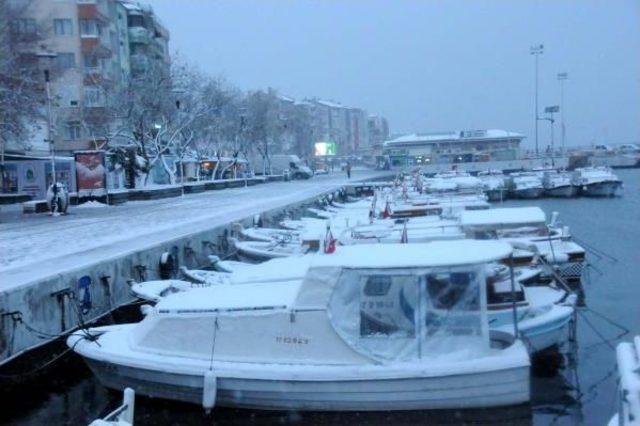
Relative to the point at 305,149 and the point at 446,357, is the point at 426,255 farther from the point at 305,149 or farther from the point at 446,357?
the point at 305,149

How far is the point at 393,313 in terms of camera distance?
981cm

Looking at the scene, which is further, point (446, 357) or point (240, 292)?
point (240, 292)

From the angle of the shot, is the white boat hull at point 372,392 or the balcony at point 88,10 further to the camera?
the balcony at point 88,10

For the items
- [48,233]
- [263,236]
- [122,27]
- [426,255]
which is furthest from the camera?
[122,27]

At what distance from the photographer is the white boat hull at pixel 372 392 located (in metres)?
9.50

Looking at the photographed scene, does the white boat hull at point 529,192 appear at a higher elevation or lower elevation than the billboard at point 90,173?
lower

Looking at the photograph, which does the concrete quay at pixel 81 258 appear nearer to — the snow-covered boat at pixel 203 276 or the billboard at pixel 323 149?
the snow-covered boat at pixel 203 276

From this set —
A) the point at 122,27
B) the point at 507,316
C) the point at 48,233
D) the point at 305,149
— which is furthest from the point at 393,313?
the point at 305,149

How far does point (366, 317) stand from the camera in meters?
9.88

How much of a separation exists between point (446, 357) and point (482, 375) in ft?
1.66

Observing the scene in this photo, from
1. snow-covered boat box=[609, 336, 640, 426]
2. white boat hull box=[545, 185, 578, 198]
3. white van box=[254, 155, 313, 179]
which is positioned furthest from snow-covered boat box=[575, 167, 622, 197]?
snow-covered boat box=[609, 336, 640, 426]

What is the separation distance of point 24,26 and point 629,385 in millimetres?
39824

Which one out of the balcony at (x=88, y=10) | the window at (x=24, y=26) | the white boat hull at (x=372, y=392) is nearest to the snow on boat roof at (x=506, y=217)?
the white boat hull at (x=372, y=392)

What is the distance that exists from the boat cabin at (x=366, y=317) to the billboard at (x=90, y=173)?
2446cm
